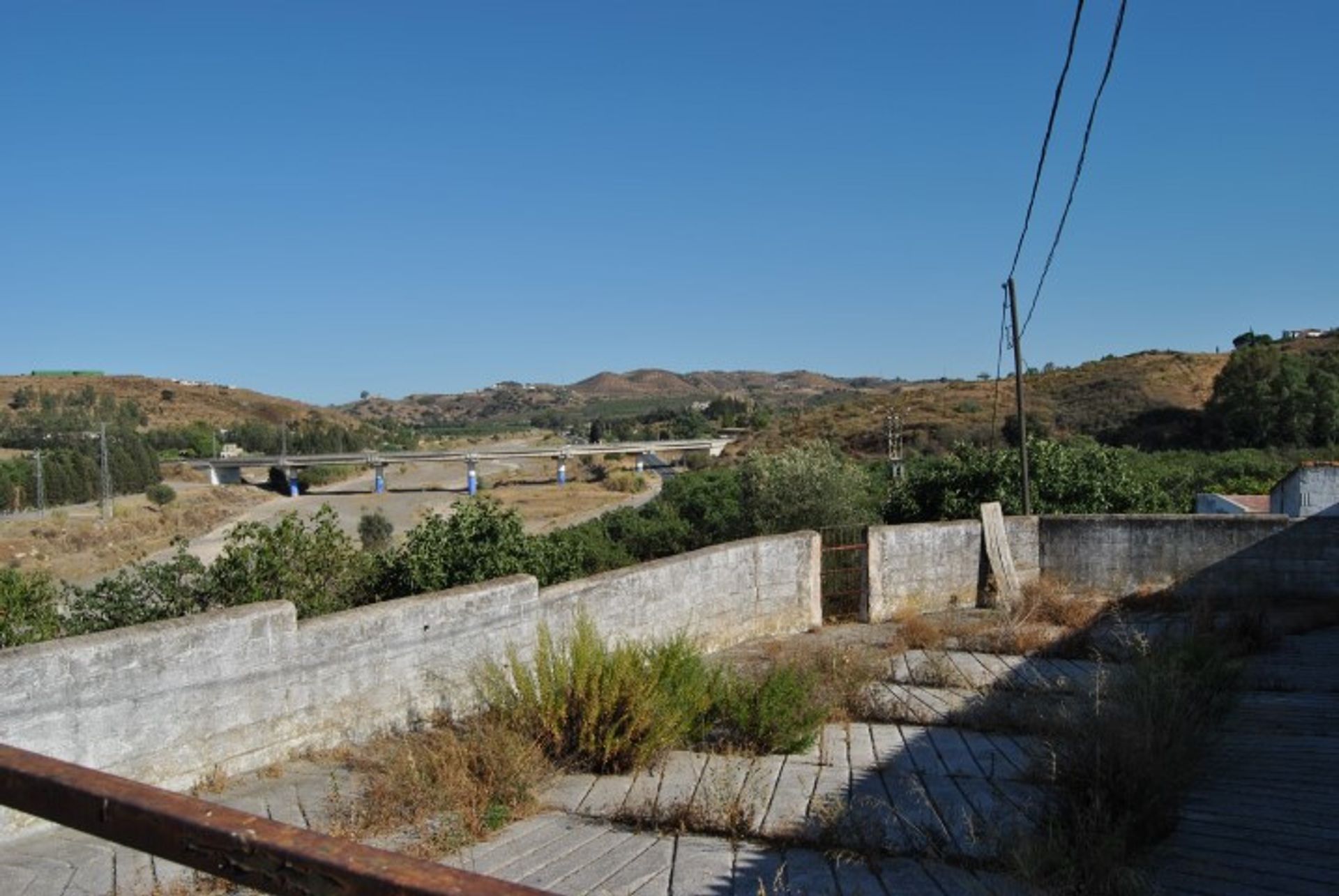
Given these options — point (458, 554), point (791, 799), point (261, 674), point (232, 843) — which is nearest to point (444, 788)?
point (261, 674)

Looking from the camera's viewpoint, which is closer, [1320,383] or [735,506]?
[735,506]

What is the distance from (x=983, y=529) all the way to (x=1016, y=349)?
5126mm

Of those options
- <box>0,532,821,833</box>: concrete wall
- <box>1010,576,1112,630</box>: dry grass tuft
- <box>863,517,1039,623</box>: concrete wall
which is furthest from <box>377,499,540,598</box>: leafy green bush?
<box>1010,576,1112,630</box>: dry grass tuft

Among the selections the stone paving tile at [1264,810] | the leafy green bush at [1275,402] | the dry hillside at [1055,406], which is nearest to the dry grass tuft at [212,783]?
the stone paving tile at [1264,810]

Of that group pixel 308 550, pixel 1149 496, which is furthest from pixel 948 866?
pixel 1149 496

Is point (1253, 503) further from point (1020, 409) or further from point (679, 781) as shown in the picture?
point (679, 781)

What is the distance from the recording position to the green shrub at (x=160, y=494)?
244ft

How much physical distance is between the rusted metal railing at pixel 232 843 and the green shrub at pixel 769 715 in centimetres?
634

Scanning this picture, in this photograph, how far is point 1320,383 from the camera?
156 feet

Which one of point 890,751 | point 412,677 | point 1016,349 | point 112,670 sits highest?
point 1016,349

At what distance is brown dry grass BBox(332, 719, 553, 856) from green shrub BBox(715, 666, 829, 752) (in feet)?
5.19

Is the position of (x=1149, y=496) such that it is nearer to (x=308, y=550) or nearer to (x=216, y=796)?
(x=308, y=550)

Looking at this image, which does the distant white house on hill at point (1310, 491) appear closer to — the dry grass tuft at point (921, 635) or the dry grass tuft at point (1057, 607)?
the dry grass tuft at point (1057, 607)

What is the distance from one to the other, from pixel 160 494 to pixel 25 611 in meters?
74.7
